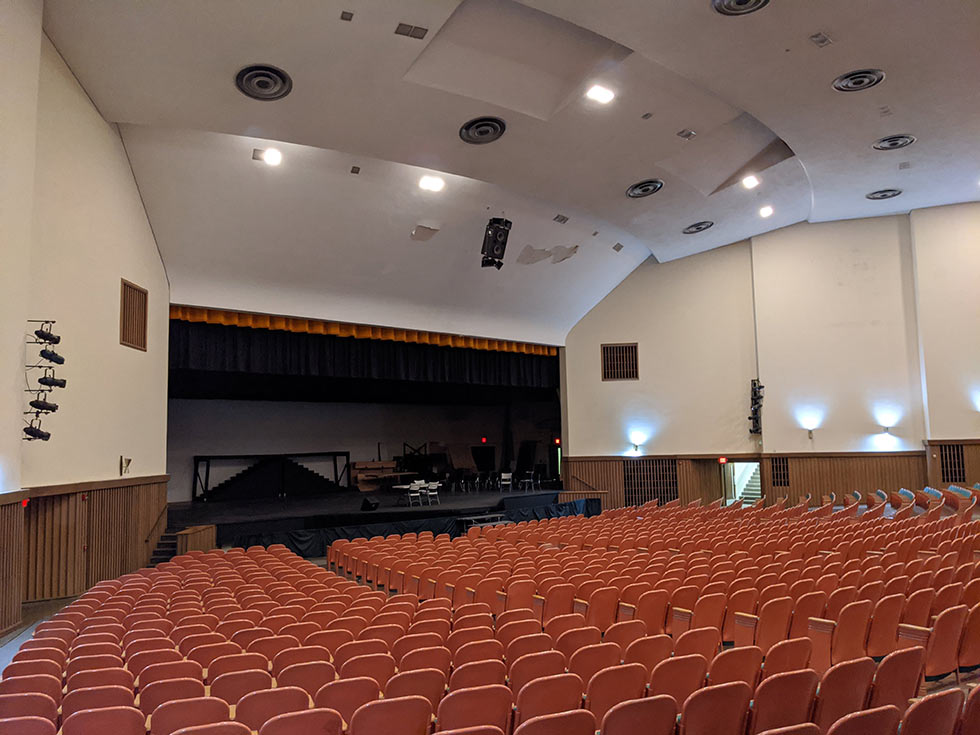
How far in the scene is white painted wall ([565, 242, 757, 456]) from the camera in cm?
1905

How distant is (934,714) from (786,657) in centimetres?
127

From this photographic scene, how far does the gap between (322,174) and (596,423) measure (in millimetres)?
11133

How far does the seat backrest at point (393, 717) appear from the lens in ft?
10.0

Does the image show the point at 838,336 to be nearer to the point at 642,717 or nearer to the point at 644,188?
the point at 644,188

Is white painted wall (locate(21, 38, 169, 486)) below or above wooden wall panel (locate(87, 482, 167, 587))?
above

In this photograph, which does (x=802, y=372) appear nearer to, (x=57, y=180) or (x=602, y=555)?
(x=602, y=555)

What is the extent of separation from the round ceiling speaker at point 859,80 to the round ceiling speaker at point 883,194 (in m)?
6.03

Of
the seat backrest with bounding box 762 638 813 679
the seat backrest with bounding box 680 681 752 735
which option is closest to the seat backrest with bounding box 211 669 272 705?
the seat backrest with bounding box 680 681 752 735

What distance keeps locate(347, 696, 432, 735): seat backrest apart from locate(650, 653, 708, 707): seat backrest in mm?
1292

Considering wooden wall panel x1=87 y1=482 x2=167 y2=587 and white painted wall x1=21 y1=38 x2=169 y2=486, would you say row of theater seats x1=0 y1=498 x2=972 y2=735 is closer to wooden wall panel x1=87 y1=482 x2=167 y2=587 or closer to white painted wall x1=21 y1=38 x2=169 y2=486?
white painted wall x1=21 y1=38 x2=169 y2=486

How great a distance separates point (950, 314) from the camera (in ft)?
54.7

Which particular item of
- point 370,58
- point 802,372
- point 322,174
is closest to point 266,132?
point 322,174

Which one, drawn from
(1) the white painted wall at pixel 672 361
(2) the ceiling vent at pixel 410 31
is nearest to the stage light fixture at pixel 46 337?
(2) the ceiling vent at pixel 410 31

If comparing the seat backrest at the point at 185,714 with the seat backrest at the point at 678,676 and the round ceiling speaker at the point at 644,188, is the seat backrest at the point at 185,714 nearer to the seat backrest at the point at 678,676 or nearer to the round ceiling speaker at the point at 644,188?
the seat backrest at the point at 678,676
